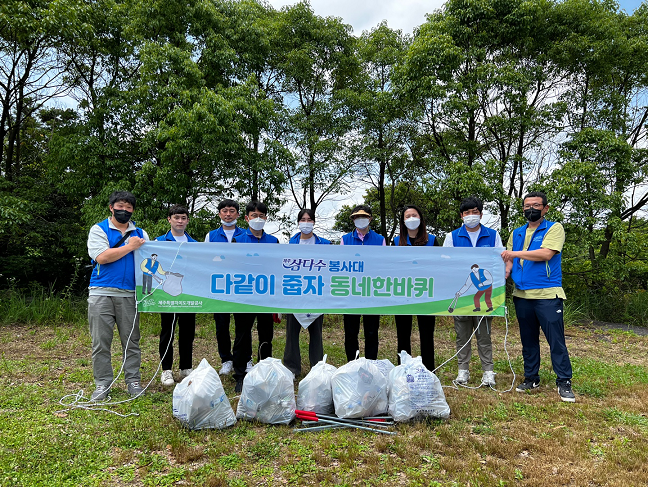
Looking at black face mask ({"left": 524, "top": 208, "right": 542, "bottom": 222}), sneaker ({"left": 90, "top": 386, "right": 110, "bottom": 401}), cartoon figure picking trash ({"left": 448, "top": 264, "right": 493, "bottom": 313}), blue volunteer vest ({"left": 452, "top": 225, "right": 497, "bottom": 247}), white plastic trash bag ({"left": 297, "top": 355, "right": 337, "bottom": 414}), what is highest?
black face mask ({"left": 524, "top": 208, "right": 542, "bottom": 222})

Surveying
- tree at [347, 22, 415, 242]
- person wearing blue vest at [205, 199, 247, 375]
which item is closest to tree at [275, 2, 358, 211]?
tree at [347, 22, 415, 242]

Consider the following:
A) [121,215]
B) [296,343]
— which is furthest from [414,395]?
[121,215]

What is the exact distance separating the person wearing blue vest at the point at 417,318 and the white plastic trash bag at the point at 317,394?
110cm

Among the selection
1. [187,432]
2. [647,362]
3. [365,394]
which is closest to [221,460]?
[187,432]

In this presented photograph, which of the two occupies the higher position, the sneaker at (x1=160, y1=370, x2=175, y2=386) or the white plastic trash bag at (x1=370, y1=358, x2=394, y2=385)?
the white plastic trash bag at (x1=370, y1=358, x2=394, y2=385)

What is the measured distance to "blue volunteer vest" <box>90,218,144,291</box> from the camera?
3.60 meters

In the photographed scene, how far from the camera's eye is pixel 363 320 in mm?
4062

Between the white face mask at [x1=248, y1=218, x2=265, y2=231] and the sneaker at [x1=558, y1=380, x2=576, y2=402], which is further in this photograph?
the white face mask at [x1=248, y1=218, x2=265, y2=231]

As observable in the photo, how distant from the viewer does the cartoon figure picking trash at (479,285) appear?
3.90m

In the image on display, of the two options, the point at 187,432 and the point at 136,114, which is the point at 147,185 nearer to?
the point at 136,114

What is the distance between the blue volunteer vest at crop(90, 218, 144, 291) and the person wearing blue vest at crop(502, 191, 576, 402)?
3.47 metres

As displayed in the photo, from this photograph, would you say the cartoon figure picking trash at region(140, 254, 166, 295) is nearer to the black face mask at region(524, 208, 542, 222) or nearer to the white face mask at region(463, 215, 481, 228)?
the white face mask at region(463, 215, 481, 228)

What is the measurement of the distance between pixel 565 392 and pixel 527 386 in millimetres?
356

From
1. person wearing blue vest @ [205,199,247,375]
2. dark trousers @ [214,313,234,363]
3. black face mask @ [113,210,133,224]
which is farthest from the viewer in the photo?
dark trousers @ [214,313,234,363]
